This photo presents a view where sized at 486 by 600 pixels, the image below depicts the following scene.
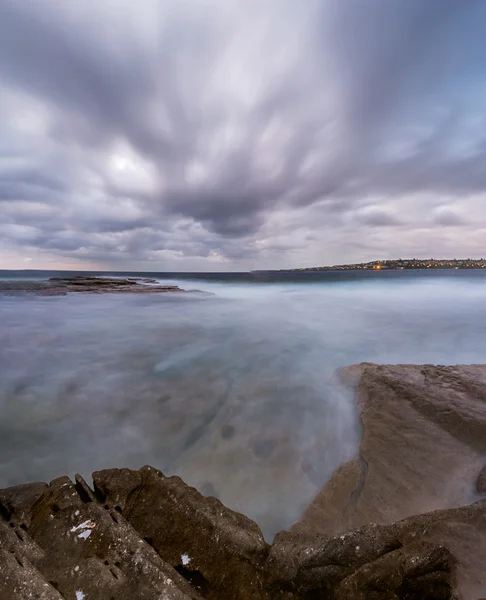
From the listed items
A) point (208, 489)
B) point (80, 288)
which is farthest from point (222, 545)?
point (80, 288)

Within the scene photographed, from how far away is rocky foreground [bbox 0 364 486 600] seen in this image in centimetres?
185

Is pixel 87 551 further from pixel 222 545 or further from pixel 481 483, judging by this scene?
pixel 481 483

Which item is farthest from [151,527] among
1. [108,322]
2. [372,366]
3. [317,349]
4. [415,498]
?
[108,322]

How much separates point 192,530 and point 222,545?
0.34m

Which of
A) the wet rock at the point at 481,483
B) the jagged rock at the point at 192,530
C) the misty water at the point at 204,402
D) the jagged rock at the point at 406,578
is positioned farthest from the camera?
the misty water at the point at 204,402

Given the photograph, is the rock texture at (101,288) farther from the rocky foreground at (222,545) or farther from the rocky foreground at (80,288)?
the rocky foreground at (222,545)

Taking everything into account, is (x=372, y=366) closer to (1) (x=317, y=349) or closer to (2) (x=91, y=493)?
(1) (x=317, y=349)

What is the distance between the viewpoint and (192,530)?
252 cm

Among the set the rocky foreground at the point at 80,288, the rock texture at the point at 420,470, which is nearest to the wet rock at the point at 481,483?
the rock texture at the point at 420,470

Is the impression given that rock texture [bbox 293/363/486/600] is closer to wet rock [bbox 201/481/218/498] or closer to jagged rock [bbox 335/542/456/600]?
jagged rock [bbox 335/542/456/600]

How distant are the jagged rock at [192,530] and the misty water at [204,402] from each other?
1.45 meters

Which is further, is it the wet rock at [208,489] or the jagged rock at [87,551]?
the wet rock at [208,489]

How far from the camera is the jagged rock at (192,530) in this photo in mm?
2168

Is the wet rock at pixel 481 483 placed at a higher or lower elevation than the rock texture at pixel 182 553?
lower
